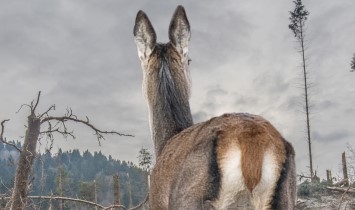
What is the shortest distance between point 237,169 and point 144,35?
382cm

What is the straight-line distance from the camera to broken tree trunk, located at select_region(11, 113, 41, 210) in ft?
31.9

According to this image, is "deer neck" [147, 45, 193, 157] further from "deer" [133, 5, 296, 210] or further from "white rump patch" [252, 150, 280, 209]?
"white rump patch" [252, 150, 280, 209]

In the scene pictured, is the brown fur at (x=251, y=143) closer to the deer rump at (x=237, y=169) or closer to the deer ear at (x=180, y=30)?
the deer rump at (x=237, y=169)

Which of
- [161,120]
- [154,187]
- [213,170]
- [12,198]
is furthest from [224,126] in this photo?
[12,198]

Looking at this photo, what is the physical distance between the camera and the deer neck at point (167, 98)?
22.5ft

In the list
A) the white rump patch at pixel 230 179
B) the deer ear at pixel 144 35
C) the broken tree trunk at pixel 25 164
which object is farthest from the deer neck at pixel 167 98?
the broken tree trunk at pixel 25 164

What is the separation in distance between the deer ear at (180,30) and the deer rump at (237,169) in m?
3.07

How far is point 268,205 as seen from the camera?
4.27 m

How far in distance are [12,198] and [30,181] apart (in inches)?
18.7

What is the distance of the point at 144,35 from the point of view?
7.54 metres

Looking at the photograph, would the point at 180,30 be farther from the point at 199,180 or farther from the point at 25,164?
the point at 25,164

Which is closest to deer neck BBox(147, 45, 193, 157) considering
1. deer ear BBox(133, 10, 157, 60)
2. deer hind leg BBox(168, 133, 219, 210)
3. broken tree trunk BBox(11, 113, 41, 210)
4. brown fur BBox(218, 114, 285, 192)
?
deer ear BBox(133, 10, 157, 60)

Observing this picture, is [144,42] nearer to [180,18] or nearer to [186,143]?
[180,18]

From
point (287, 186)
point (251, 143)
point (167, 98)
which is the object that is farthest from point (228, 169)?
point (167, 98)
